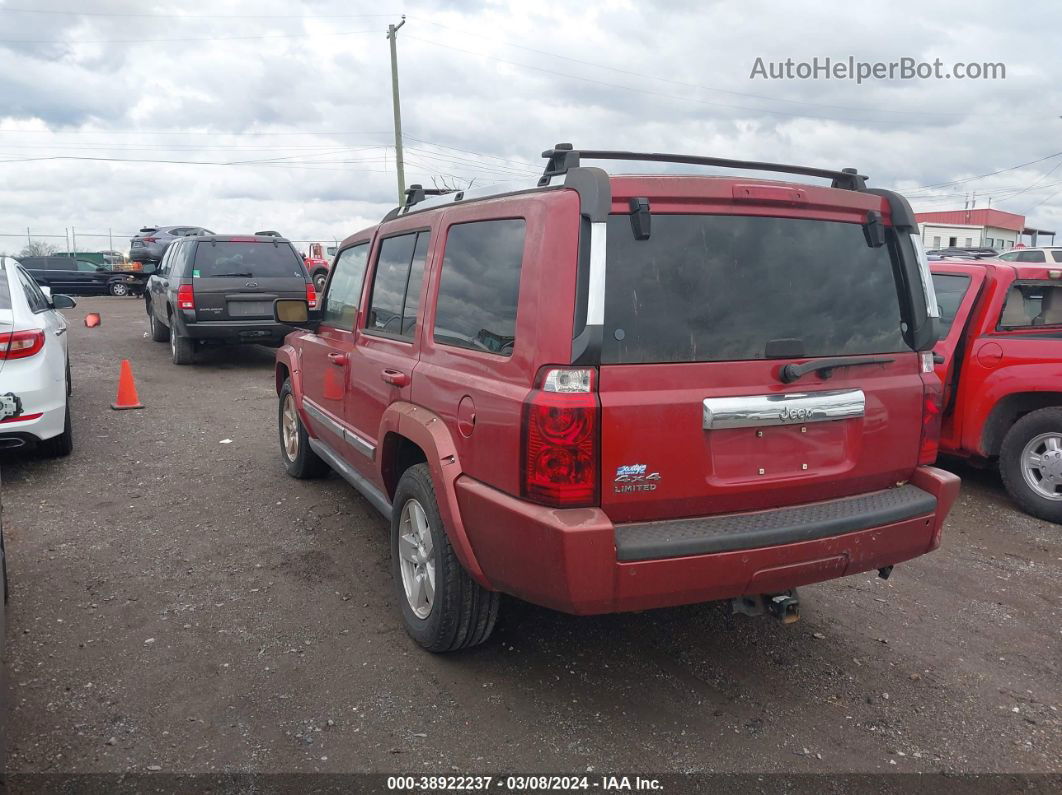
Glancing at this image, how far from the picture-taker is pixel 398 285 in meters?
4.11

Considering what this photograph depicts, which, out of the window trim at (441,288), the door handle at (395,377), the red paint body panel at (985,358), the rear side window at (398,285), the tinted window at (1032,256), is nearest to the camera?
the window trim at (441,288)

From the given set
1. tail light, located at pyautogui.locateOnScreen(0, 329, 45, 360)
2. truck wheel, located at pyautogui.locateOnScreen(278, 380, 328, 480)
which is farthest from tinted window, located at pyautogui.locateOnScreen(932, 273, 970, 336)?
tail light, located at pyautogui.locateOnScreen(0, 329, 45, 360)

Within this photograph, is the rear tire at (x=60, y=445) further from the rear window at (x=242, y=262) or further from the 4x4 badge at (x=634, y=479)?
the 4x4 badge at (x=634, y=479)

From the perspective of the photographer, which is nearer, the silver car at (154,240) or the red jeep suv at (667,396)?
the red jeep suv at (667,396)

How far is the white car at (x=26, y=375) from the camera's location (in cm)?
580

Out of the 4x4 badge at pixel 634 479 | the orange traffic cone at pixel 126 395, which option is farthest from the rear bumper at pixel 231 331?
the 4x4 badge at pixel 634 479

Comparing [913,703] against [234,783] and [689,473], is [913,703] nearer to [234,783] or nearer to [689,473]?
[689,473]

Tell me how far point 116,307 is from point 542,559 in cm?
2325

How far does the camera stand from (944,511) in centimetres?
337

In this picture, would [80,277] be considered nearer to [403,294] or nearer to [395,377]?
[403,294]

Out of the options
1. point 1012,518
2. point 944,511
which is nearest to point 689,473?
point 944,511

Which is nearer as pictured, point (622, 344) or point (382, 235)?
point (622, 344)

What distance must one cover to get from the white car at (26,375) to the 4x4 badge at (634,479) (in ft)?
16.5

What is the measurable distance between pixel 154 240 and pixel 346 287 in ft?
93.5
